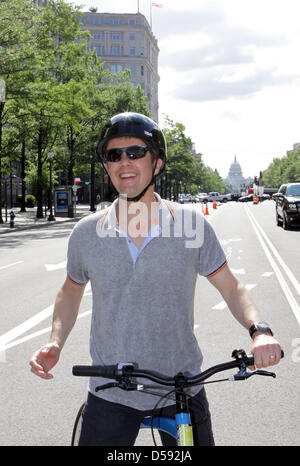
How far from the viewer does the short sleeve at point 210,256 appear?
2441 mm

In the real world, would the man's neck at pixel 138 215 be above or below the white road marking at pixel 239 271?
above

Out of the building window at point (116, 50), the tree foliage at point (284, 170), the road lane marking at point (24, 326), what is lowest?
the road lane marking at point (24, 326)

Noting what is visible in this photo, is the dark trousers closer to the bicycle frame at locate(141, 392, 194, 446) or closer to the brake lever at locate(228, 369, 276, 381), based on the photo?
the bicycle frame at locate(141, 392, 194, 446)

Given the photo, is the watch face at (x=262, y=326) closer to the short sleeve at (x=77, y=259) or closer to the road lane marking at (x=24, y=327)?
the short sleeve at (x=77, y=259)

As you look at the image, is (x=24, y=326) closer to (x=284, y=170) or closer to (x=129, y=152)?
(x=129, y=152)

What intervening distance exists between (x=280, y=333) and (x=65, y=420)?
3.52 m

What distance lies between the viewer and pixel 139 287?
2311 mm

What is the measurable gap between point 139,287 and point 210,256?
1.16 feet

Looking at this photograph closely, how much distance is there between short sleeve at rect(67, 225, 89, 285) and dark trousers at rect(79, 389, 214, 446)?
526 millimetres

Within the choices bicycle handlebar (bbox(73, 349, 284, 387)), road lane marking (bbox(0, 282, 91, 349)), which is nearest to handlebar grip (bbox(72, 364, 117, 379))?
bicycle handlebar (bbox(73, 349, 284, 387))

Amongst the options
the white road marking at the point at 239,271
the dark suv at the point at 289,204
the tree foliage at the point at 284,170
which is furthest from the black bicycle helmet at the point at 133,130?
the tree foliage at the point at 284,170

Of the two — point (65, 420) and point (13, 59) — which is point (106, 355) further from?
point (13, 59)

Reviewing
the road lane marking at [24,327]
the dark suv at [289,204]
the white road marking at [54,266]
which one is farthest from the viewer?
the dark suv at [289,204]
